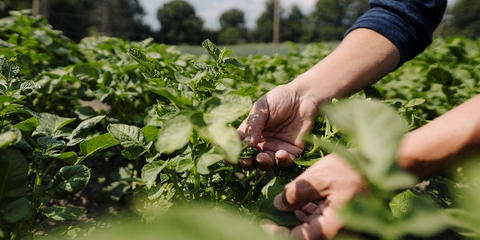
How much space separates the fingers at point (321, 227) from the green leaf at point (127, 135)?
44cm

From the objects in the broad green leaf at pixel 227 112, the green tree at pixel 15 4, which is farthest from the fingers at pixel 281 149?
the green tree at pixel 15 4

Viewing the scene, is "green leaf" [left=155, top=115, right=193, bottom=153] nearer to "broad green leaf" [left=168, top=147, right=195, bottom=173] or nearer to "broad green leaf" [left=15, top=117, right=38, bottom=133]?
"broad green leaf" [left=168, top=147, right=195, bottom=173]

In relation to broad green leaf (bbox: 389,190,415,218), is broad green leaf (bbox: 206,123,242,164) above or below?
above

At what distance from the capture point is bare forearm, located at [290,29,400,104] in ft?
4.61

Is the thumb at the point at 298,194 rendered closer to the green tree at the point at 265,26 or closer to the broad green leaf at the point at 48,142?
the broad green leaf at the point at 48,142

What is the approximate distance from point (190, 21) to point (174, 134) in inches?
1525

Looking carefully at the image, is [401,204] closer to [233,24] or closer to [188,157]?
[188,157]

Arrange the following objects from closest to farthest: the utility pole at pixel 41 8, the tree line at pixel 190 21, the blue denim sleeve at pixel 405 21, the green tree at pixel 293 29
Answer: the blue denim sleeve at pixel 405 21
the utility pole at pixel 41 8
the tree line at pixel 190 21
the green tree at pixel 293 29

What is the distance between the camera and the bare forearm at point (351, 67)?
1.40 meters

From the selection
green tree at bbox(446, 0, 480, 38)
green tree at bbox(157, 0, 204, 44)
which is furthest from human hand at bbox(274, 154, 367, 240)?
green tree at bbox(157, 0, 204, 44)

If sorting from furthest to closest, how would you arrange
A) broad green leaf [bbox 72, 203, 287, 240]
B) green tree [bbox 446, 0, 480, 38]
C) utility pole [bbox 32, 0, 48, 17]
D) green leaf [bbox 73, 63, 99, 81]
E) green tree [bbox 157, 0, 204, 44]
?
1. green tree [bbox 157, 0, 204, 44]
2. green tree [bbox 446, 0, 480, 38]
3. utility pole [bbox 32, 0, 48, 17]
4. green leaf [bbox 73, 63, 99, 81]
5. broad green leaf [bbox 72, 203, 287, 240]

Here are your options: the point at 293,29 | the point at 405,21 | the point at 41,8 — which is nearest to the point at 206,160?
the point at 405,21

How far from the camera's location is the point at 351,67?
57.1 inches

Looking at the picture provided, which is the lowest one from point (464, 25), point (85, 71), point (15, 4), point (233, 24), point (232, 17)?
point (233, 24)
